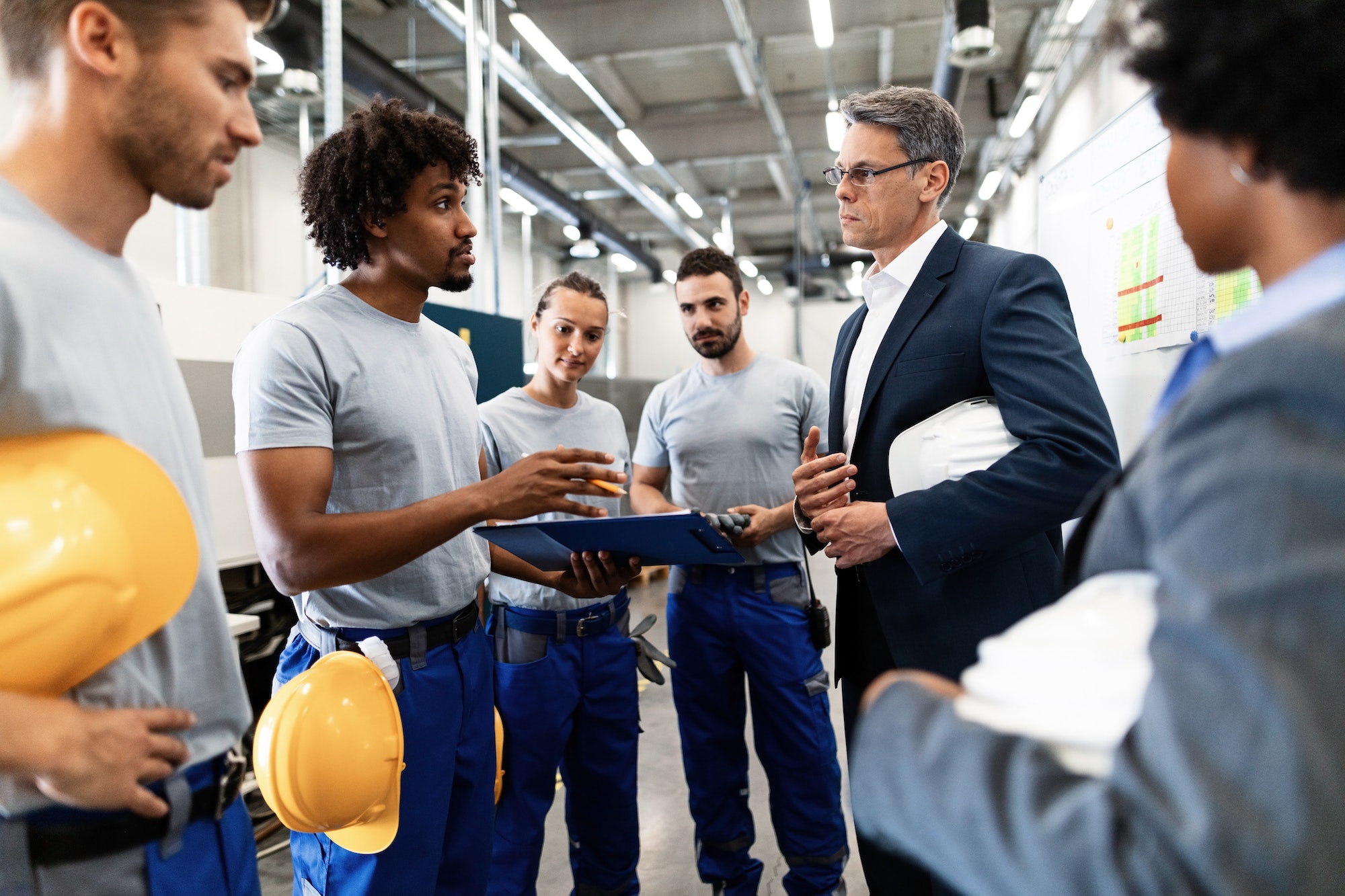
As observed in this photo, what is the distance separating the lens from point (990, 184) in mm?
9359

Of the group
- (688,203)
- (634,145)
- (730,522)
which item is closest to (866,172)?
(730,522)

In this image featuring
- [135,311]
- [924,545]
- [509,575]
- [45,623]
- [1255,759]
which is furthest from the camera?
[509,575]

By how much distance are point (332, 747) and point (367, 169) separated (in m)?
1.20

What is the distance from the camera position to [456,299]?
11.2 m

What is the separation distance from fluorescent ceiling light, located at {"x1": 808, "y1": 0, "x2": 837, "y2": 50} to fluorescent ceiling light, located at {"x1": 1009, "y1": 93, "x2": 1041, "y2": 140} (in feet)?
6.22

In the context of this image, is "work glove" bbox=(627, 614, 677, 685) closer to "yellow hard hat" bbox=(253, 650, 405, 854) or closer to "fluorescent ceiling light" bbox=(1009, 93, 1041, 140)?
"yellow hard hat" bbox=(253, 650, 405, 854)

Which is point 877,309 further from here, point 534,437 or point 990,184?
point 990,184

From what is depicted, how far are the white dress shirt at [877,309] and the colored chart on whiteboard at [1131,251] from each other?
24.5 inches

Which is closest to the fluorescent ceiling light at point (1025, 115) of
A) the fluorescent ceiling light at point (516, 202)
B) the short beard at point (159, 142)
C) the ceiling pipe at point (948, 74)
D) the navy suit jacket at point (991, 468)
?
the ceiling pipe at point (948, 74)

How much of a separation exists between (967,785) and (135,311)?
Result: 3.41ft

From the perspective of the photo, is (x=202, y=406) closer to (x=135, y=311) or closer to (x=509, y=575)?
(x=509, y=575)

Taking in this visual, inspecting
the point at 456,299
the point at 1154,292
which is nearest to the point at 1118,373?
the point at 1154,292

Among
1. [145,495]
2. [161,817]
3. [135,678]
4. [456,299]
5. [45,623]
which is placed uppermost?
[456,299]

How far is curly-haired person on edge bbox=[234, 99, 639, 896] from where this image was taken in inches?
57.5
